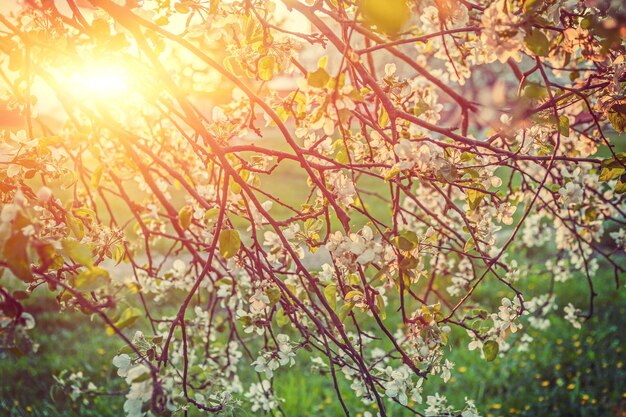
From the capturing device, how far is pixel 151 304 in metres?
5.48

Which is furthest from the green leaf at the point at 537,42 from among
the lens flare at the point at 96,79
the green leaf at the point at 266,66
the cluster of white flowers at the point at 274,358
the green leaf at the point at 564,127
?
the lens flare at the point at 96,79

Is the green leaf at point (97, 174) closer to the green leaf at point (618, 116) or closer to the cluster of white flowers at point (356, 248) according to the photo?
the cluster of white flowers at point (356, 248)

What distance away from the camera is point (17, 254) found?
0.92 m

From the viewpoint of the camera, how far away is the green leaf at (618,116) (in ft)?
4.56

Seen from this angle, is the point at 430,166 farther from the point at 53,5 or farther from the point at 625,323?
the point at 625,323

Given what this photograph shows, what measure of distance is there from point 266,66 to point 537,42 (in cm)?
76

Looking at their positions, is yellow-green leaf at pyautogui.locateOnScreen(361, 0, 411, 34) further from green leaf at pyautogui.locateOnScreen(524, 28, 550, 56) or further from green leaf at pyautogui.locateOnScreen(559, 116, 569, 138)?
green leaf at pyautogui.locateOnScreen(559, 116, 569, 138)

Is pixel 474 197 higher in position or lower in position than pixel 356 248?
higher

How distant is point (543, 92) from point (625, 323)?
14.2 ft

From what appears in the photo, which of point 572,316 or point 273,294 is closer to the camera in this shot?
point 273,294

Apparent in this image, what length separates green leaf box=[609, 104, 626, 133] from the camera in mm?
1389

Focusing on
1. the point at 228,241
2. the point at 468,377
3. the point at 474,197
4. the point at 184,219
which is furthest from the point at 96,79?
the point at 468,377

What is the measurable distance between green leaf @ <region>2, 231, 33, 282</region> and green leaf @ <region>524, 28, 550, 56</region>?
96cm

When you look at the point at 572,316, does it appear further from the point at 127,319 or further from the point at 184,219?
the point at 127,319
